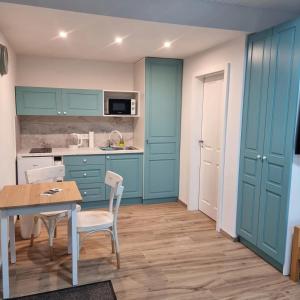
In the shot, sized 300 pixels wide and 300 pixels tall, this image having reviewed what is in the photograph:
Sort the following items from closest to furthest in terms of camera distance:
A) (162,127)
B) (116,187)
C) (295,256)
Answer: (295,256) < (116,187) < (162,127)

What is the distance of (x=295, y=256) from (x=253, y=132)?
122 cm

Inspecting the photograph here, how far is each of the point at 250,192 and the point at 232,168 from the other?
37 centimetres

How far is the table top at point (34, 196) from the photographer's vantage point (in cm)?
223

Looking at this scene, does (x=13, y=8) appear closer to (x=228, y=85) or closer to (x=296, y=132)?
(x=228, y=85)

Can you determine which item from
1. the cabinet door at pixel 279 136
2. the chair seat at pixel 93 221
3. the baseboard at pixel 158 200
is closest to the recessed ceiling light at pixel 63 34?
the chair seat at pixel 93 221

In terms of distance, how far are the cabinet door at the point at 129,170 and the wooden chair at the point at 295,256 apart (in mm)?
2494

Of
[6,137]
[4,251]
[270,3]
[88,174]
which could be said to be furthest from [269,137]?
[6,137]

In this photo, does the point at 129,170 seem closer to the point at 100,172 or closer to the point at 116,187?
the point at 100,172

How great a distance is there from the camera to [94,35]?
→ 124 inches

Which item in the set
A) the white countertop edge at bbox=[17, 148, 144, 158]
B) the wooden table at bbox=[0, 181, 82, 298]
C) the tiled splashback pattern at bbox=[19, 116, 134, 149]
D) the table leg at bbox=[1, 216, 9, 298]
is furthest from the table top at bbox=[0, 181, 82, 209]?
the tiled splashback pattern at bbox=[19, 116, 134, 149]

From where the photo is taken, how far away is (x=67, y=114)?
4344 millimetres

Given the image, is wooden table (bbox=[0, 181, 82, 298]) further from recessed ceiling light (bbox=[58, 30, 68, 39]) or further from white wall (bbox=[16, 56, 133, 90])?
white wall (bbox=[16, 56, 133, 90])

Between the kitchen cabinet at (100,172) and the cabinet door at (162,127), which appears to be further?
the cabinet door at (162,127)

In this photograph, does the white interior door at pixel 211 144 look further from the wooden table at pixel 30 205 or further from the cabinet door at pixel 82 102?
the wooden table at pixel 30 205
